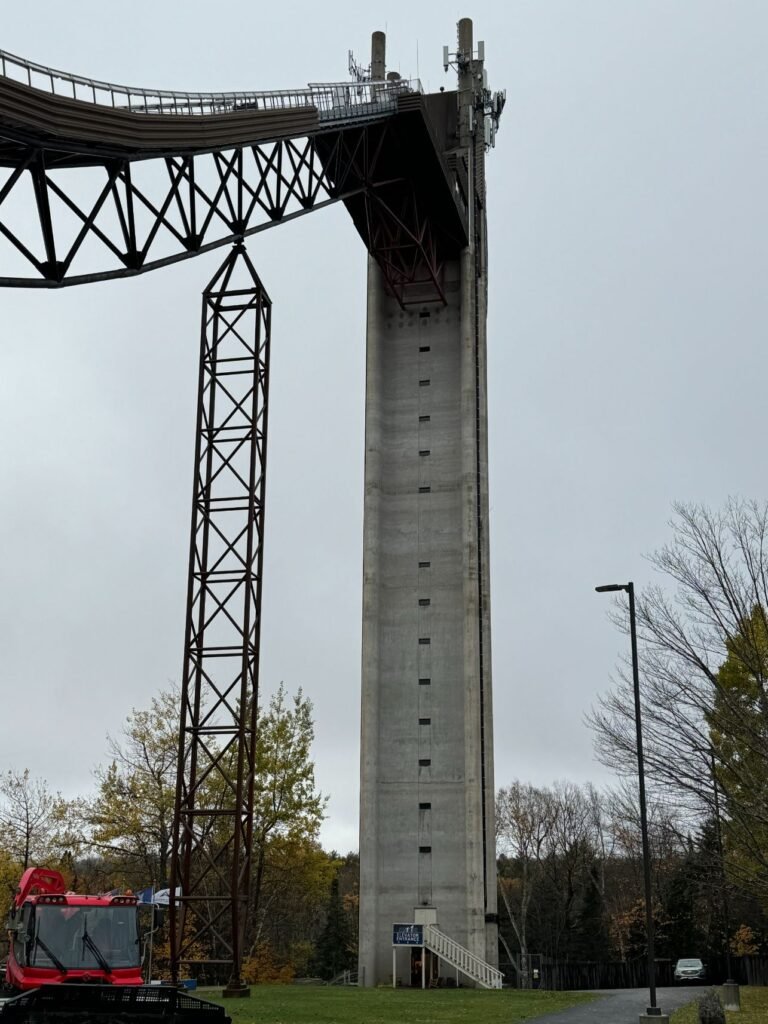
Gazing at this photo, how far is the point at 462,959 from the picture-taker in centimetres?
4231

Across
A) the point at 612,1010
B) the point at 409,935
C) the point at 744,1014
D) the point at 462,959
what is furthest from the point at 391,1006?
the point at 462,959

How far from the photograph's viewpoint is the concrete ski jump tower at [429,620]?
4416cm

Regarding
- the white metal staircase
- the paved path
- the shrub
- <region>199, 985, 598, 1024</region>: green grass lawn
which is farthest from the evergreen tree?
the shrub

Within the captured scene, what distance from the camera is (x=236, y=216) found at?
31609 millimetres

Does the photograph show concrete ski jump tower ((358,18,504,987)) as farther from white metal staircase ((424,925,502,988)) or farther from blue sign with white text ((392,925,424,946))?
blue sign with white text ((392,925,424,946))

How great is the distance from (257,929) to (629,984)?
22.6 meters

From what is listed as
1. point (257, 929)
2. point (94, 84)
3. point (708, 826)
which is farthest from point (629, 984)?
point (94, 84)

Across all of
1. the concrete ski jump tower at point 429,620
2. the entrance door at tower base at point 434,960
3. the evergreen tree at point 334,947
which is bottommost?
the evergreen tree at point 334,947

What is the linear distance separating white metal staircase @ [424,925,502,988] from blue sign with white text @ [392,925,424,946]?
468 millimetres

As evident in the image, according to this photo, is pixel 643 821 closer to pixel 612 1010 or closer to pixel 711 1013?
pixel 711 1013

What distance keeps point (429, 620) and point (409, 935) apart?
12.4 m

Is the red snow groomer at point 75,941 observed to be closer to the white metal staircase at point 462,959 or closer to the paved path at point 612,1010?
the paved path at point 612,1010

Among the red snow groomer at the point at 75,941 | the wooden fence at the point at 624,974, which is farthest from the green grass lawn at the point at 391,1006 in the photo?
the wooden fence at the point at 624,974

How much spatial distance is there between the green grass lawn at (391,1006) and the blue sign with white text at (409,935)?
3.06m
